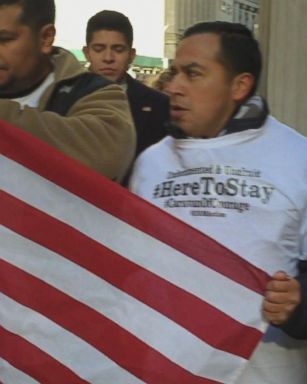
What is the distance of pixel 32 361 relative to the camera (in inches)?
84.3

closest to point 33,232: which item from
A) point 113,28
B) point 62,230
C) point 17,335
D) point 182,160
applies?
point 62,230

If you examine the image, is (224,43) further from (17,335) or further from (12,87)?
(17,335)

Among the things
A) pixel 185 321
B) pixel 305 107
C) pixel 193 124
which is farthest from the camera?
pixel 305 107

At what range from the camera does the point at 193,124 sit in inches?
89.0

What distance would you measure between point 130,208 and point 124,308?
23cm

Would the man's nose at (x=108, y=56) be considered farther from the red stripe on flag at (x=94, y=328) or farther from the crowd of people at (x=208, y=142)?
the red stripe on flag at (x=94, y=328)

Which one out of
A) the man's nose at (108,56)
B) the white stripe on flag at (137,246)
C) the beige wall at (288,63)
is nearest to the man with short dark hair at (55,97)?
the white stripe on flag at (137,246)

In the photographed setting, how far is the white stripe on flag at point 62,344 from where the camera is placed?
6.91 ft

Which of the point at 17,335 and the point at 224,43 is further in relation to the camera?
the point at 224,43

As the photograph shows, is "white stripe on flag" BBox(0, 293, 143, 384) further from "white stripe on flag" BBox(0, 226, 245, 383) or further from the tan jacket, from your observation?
the tan jacket

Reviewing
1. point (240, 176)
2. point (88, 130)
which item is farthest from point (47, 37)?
point (240, 176)

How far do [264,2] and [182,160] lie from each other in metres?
4.46

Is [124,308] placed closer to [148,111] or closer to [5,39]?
[5,39]

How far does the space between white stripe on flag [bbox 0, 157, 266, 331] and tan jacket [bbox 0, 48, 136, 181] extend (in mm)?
101
